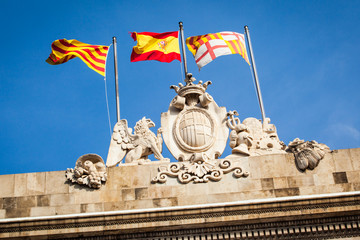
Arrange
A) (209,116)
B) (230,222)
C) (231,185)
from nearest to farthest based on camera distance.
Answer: (230,222) < (231,185) < (209,116)

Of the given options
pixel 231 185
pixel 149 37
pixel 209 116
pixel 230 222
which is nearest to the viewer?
pixel 230 222

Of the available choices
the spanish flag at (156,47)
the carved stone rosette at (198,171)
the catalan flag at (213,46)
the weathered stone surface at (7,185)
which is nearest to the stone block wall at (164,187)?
the weathered stone surface at (7,185)

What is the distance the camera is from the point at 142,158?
2062cm

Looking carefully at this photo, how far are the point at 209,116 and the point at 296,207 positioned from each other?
14.6 ft

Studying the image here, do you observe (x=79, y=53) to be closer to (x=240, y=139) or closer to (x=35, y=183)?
(x=35, y=183)

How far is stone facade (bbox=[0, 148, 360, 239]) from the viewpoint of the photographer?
18.1 meters

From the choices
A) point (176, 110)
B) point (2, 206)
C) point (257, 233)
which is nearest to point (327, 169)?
point (257, 233)

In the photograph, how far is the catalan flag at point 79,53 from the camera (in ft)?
78.2

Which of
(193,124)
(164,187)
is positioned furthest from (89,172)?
(193,124)

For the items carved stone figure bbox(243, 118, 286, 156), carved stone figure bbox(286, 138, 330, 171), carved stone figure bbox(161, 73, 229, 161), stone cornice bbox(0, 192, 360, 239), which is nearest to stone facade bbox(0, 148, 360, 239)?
stone cornice bbox(0, 192, 360, 239)

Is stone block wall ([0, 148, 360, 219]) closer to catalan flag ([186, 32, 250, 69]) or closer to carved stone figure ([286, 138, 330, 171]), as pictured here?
carved stone figure ([286, 138, 330, 171])

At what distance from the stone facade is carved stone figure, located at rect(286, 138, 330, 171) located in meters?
0.16

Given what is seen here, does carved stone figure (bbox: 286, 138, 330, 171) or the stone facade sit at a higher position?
carved stone figure (bbox: 286, 138, 330, 171)

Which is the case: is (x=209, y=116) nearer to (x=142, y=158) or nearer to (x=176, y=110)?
(x=176, y=110)
